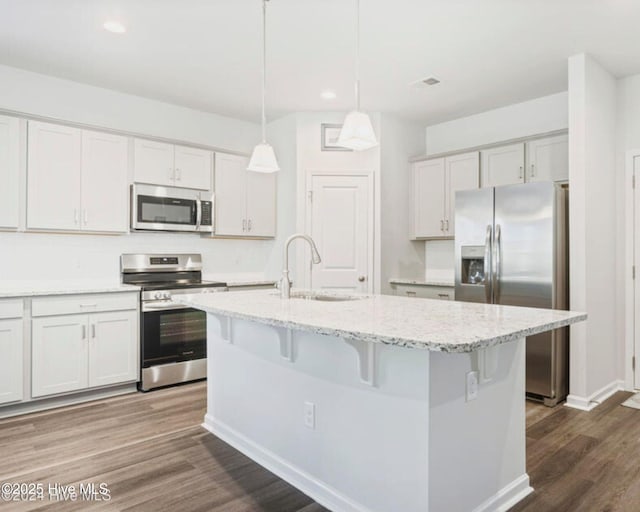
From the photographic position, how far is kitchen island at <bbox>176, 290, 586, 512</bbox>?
1.65 metres

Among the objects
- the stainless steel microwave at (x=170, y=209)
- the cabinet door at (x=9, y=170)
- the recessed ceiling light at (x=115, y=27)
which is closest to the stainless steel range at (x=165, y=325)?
the stainless steel microwave at (x=170, y=209)

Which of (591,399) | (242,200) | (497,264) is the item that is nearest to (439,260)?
(497,264)

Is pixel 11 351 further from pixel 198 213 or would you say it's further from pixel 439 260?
pixel 439 260

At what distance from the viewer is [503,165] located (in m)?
4.23

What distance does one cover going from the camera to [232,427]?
9.00 feet

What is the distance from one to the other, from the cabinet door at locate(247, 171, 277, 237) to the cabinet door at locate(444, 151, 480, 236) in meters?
1.88

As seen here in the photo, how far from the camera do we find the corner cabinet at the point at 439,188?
4488 mm

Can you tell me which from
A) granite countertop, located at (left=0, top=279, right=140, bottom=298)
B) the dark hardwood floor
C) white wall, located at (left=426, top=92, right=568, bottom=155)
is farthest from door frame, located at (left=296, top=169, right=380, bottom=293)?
the dark hardwood floor

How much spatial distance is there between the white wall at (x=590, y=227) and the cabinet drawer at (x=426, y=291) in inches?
44.4

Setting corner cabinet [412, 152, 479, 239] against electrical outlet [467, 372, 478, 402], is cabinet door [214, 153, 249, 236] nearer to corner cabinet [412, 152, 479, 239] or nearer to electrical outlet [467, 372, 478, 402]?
corner cabinet [412, 152, 479, 239]

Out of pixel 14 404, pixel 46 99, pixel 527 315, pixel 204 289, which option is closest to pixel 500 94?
pixel 527 315

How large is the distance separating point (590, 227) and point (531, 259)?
483mm

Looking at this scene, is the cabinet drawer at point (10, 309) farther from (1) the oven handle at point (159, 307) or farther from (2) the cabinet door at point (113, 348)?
(1) the oven handle at point (159, 307)

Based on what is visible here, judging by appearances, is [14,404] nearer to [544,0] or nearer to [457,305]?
[457,305]
